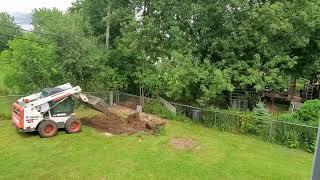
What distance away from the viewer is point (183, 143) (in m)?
15.3

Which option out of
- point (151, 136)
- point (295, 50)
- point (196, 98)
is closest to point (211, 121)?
point (196, 98)

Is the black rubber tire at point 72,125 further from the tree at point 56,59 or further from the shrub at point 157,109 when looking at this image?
the tree at point 56,59

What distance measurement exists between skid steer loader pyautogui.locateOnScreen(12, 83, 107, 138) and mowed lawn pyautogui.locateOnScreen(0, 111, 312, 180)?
18.5 inches

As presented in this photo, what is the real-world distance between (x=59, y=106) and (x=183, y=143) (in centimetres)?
570

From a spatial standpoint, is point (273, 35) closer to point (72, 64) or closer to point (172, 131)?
point (172, 131)

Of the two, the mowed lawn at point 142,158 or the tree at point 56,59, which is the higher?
the tree at point 56,59

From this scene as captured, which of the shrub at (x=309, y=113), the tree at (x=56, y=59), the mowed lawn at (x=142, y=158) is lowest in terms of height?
the mowed lawn at (x=142, y=158)

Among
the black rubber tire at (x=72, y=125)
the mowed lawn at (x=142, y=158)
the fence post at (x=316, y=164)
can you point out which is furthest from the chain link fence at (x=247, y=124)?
the fence post at (x=316, y=164)

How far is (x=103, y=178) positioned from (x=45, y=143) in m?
4.54

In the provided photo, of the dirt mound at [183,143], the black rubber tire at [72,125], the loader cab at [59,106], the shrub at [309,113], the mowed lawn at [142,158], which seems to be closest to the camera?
the mowed lawn at [142,158]

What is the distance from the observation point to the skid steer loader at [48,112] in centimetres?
1489

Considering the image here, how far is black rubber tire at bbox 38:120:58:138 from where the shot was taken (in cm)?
1516

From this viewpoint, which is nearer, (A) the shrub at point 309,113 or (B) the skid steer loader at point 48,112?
(B) the skid steer loader at point 48,112

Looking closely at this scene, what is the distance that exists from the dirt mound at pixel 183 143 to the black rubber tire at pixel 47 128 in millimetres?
5117
